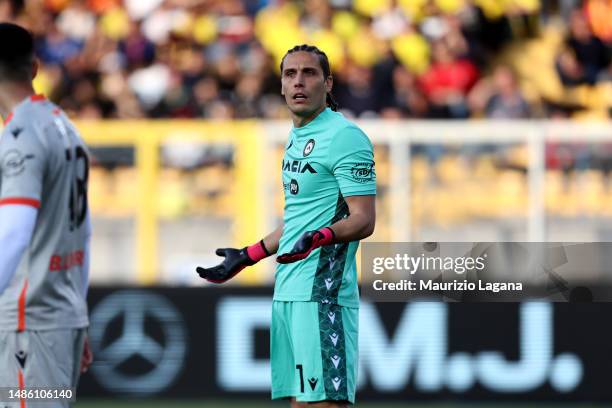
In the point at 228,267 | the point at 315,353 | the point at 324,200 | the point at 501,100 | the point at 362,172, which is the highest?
the point at 501,100

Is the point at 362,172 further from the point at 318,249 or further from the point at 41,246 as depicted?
the point at 41,246

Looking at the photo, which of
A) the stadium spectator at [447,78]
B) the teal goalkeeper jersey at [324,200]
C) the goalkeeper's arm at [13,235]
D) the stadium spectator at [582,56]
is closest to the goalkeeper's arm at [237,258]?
the teal goalkeeper jersey at [324,200]

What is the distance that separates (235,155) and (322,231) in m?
5.54

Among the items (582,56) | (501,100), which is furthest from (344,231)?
(582,56)

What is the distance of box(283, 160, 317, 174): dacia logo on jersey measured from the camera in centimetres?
613

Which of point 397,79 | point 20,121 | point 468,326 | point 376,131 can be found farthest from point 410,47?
point 20,121

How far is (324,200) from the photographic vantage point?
613 centimetres

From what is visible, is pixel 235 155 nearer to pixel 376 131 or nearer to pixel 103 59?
pixel 376 131

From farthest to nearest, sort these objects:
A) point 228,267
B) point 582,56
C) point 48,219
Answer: point 582,56 → point 228,267 → point 48,219

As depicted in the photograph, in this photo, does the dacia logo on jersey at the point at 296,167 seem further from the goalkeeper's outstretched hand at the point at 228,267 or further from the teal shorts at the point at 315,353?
the teal shorts at the point at 315,353

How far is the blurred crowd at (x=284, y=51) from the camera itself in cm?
1341

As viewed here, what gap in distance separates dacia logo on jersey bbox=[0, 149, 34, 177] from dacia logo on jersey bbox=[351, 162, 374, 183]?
164 centimetres

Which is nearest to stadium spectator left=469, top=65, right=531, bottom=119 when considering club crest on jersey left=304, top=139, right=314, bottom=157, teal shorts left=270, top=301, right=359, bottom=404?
club crest on jersey left=304, top=139, right=314, bottom=157

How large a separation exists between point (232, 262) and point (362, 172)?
2.78ft
